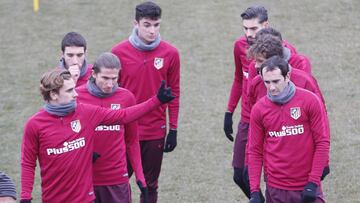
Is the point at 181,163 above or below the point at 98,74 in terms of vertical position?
below

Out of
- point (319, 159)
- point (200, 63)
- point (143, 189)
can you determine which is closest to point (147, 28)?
point (143, 189)

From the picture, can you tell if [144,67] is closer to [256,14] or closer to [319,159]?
[256,14]

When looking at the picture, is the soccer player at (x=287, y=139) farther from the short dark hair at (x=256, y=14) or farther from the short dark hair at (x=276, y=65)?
the short dark hair at (x=256, y=14)

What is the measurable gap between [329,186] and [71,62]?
3.93m

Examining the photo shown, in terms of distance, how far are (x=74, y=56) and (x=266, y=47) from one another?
1826 millimetres

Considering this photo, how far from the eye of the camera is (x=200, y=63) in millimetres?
15391

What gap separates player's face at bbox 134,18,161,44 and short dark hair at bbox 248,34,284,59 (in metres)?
1.25

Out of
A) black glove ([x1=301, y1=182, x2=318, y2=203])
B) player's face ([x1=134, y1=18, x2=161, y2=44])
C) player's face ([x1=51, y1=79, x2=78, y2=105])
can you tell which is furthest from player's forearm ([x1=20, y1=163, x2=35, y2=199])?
black glove ([x1=301, y1=182, x2=318, y2=203])

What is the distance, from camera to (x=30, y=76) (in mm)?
14961

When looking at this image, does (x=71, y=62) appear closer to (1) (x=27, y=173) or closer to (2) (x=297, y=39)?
(1) (x=27, y=173)

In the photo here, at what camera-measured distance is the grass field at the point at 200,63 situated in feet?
34.8

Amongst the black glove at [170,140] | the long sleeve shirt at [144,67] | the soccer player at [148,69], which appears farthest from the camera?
the black glove at [170,140]

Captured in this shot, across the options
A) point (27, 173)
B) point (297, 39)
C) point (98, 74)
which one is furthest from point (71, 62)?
point (297, 39)

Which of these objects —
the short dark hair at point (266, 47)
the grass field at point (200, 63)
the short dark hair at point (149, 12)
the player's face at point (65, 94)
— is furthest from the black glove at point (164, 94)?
the grass field at point (200, 63)
